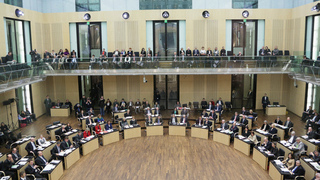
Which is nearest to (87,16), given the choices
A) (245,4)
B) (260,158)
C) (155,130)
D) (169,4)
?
(169,4)

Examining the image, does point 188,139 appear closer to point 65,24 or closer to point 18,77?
point 18,77

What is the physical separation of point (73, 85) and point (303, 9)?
18.4 meters

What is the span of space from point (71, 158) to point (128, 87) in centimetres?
1041

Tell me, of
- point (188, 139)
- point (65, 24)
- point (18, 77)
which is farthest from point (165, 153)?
point (65, 24)

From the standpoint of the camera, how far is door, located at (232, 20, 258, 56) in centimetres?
2150

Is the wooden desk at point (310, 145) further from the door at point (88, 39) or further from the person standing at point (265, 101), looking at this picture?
the door at point (88, 39)

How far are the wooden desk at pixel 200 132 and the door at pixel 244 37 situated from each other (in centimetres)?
872

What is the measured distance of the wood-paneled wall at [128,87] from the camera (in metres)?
22.2

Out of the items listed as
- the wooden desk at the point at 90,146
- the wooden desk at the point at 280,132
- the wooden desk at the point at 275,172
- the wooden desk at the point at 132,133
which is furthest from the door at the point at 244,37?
the wooden desk at the point at 90,146

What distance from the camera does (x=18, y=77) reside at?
49.1 feet

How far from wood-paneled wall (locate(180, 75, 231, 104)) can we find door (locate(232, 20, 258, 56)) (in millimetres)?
2506

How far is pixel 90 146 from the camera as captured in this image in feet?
46.3

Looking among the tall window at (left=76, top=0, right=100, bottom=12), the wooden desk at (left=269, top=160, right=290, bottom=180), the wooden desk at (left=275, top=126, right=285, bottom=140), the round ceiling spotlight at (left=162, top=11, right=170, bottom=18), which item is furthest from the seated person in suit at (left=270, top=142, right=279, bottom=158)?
the tall window at (left=76, top=0, right=100, bottom=12)

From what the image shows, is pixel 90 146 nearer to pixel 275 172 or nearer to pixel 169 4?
pixel 275 172
